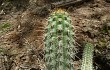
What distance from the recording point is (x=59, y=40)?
3.22m

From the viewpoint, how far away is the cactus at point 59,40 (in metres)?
3.19

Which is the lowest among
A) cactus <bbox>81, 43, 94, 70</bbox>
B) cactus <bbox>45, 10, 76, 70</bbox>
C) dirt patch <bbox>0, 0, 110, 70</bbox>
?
dirt patch <bbox>0, 0, 110, 70</bbox>

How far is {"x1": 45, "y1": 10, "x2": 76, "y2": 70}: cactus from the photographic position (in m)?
3.19

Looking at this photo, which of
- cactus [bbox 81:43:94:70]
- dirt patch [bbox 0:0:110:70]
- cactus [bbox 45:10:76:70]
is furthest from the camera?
dirt patch [bbox 0:0:110:70]

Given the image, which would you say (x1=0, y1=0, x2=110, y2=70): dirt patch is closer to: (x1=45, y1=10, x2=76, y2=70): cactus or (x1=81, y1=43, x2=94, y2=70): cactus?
(x1=81, y1=43, x2=94, y2=70): cactus

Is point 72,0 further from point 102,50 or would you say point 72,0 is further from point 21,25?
point 102,50

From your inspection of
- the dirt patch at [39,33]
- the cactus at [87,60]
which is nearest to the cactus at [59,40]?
the cactus at [87,60]

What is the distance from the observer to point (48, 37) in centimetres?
330

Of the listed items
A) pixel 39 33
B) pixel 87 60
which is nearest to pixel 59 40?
pixel 87 60

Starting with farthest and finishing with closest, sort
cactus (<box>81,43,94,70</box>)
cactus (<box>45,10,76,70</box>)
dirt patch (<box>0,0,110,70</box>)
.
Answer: dirt patch (<box>0,0,110,70</box>) < cactus (<box>81,43,94,70</box>) < cactus (<box>45,10,76,70</box>)

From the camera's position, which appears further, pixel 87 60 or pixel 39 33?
pixel 39 33

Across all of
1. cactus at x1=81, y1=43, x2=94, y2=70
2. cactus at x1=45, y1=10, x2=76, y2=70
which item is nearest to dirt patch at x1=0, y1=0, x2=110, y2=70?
cactus at x1=81, y1=43, x2=94, y2=70

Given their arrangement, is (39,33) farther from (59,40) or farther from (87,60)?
(59,40)

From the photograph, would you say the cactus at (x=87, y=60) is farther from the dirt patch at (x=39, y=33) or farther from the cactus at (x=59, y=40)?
the dirt patch at (x=39, y=33)
